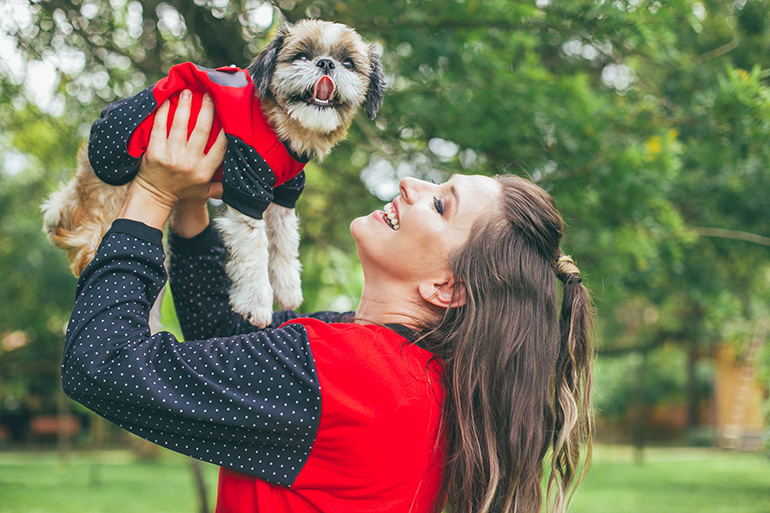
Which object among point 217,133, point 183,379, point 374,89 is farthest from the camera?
point 374,89

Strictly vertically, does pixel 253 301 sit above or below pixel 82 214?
below

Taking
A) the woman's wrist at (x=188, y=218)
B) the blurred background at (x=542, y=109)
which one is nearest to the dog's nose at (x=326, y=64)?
the woman's wrist at (x=188, y=218)

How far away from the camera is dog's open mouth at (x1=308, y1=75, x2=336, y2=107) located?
232 cm

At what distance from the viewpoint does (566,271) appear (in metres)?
2.31

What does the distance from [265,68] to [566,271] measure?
1265 mm

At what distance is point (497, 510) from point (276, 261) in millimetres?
1308

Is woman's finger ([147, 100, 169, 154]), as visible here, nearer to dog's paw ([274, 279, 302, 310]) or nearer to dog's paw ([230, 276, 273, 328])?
dog's paw ([230, 276, 273, 328])

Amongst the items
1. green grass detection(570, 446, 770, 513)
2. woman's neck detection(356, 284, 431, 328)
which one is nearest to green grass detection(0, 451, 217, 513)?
green grass detection(570, 446, 770, 513)

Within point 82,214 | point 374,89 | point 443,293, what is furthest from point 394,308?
point 82,214

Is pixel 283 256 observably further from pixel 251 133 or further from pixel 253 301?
pixel 251 133

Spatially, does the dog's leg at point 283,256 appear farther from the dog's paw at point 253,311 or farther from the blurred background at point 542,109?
the blurred background at point 542,109

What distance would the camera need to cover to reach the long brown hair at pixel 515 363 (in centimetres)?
199

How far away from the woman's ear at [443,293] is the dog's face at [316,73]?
0.67 metres

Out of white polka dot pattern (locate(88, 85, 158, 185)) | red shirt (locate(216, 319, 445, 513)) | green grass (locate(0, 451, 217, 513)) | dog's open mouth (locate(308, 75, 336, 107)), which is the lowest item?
green grass (locate(0, 451, 217, 513))
